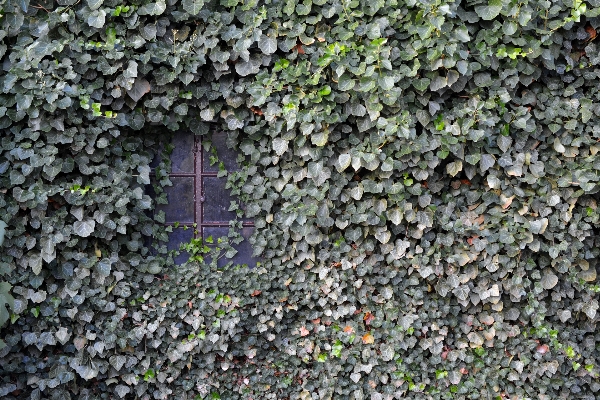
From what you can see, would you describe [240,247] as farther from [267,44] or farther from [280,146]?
[267,44]

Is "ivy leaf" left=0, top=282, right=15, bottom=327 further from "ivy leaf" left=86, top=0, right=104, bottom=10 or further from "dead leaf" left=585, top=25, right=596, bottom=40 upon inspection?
"dead leaf" left=585, top=25, right=596, bottom=40

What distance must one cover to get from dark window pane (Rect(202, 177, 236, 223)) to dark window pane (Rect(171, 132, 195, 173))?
5.1 inches

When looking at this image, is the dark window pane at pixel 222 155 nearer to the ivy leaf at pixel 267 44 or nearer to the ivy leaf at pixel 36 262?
the ivy leaf at pixel 267 44

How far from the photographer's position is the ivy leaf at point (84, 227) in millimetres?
2836

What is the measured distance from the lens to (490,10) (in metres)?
2.83

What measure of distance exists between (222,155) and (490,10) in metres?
1.67

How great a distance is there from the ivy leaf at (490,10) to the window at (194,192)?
155 cm

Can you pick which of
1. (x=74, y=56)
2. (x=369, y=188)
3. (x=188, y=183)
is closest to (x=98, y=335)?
(x=188, y=183)

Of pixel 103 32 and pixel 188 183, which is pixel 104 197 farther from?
pixel 103 32

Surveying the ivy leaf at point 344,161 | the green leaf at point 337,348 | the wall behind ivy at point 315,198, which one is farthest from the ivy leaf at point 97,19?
the green leaf at point 337,348

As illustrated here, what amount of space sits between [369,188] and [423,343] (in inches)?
37.5

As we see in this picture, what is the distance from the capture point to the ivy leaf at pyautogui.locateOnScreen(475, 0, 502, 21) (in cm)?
281

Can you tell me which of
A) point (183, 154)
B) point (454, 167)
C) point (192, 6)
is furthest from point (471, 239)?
point (192, 6)

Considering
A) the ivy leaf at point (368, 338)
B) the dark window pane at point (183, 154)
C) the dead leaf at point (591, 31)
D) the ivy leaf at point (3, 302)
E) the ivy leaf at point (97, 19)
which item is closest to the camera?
the ivy leaf at point (3, 302)
